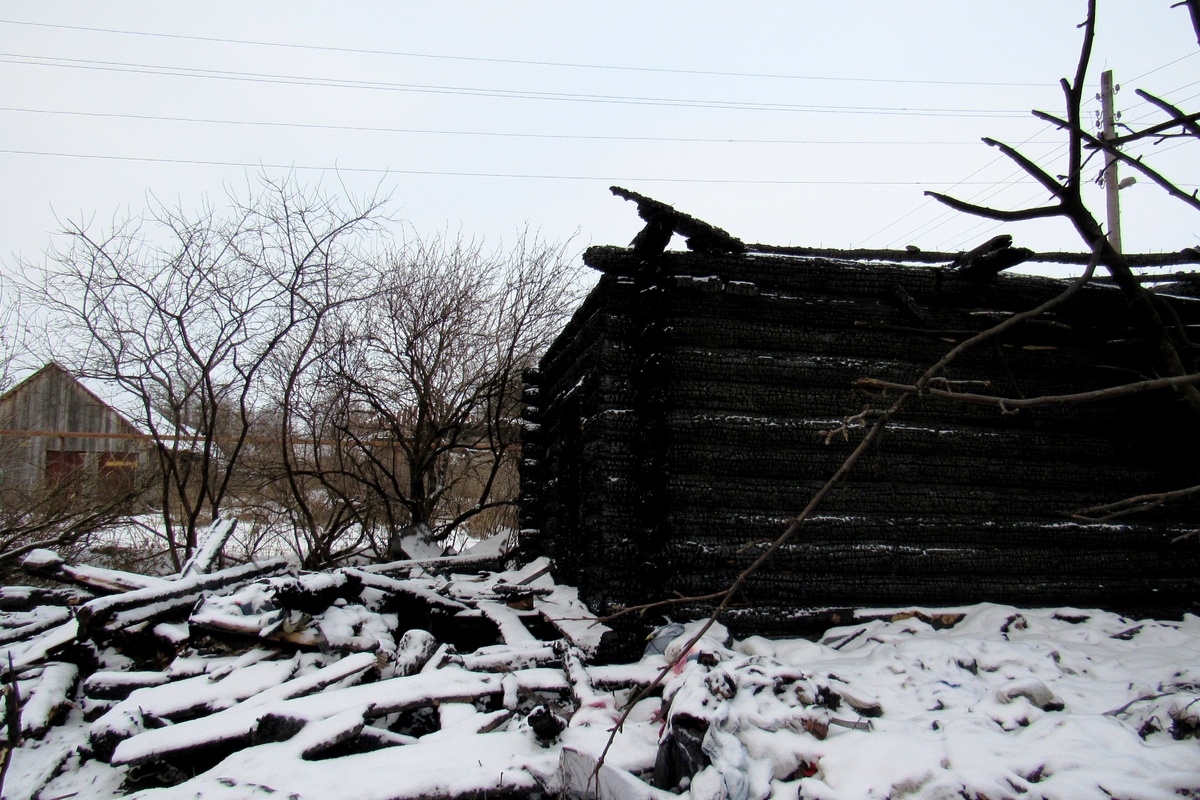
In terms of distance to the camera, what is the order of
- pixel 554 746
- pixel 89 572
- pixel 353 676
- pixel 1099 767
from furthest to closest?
pixel 89 572
pixel 353 676
pixel 554 746
pixel 1099 767

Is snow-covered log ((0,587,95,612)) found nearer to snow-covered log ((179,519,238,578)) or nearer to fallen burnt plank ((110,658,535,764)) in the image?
snow-covered log ((179,519,238,578))

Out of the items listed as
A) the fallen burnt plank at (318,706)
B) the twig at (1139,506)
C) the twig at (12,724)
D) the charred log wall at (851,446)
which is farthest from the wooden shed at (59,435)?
the twig at (1139,506)

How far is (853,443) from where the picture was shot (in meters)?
4.98

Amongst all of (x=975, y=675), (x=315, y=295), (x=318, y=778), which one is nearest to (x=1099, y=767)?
(x=975, y=675)

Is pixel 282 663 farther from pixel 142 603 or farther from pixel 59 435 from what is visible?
pixel 59 435

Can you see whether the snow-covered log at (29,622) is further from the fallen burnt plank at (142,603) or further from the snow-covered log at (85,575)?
the fallen burnt plank at (142,603)

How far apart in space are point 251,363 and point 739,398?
8134 millimetres

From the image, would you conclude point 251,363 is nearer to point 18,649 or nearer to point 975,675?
point 18,649

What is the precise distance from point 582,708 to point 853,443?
107 inches

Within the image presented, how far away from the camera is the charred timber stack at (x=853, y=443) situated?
478 centimetres

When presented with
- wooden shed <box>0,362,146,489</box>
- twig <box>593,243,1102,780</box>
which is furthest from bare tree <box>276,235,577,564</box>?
twig <box>593,243,1102,780</box>

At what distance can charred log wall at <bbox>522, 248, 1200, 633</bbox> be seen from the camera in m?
4.78

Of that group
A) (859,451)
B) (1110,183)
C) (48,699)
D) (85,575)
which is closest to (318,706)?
(48,699)

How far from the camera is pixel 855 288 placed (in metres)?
5.14
